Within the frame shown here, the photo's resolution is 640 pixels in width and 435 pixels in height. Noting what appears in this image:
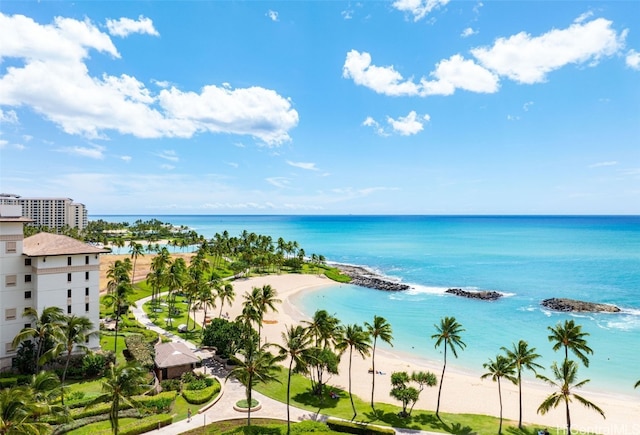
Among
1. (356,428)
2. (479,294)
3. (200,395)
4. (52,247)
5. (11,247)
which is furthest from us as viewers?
(479,294)

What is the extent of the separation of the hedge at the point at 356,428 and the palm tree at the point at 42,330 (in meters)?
29.9

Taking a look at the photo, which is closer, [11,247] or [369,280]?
[11,247]

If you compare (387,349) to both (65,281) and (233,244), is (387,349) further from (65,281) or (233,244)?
(233,244)

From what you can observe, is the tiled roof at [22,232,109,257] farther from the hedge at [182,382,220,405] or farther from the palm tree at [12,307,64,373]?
the hedge at [182,382,220,405]

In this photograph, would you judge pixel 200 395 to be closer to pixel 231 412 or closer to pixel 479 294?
pixel 231 412

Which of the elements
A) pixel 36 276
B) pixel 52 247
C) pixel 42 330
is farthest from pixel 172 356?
pixel 52 247

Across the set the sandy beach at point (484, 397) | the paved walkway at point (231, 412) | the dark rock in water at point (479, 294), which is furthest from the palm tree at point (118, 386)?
the dark rock in water at point (479, 294)

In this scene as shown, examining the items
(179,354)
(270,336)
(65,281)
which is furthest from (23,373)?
(270,336)

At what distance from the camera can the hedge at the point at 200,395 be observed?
1516 inches

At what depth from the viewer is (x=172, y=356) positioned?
45.2 meters

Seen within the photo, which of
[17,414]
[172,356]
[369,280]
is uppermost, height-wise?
[17,414]

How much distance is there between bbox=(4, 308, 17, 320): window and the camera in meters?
43.6

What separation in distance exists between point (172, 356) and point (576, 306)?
285 ft

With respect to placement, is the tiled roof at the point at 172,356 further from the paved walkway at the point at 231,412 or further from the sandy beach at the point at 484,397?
the sandy beach at the point at 484,397
